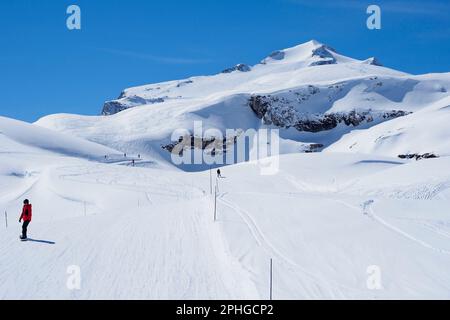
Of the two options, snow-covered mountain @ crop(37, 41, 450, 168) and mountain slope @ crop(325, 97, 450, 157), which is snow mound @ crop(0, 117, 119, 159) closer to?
snow-covered mountain @ crop(37, 41, 450, 168)

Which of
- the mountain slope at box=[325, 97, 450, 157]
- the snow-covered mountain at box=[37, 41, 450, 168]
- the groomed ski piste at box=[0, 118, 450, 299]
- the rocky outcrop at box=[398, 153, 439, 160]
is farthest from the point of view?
the snow-covered mountain at box=[37, 41, 450, 168]

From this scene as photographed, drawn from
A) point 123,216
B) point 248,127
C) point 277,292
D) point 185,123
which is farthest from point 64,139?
point 277,292

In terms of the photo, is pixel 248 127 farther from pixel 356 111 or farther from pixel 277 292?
pixel 277 292

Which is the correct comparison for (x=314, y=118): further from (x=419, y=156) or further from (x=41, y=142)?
(x=41, y=142)

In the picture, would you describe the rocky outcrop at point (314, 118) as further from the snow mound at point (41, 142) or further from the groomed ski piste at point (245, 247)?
the groomed ski piste at point (245, 247)

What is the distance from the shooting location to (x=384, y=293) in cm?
1023

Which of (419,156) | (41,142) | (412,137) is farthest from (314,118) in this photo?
(41,142)

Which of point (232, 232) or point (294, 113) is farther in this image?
point (294, 113)

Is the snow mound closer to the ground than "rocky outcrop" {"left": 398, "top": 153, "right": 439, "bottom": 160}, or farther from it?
farther from it

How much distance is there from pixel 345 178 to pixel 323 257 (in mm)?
26674

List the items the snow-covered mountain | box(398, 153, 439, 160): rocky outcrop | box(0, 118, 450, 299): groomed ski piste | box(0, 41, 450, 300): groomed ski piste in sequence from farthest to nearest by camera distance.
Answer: the snow-covered mountain
box(398, 153, 439, 160): rocky outcrop
box(0, 41, 450, 300): groomed ski piste
box(0, 118, 450, 299): groomed ski piste

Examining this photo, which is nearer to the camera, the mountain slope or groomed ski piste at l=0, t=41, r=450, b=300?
groomed ski piste at l=0, t=41, r=450, b=300

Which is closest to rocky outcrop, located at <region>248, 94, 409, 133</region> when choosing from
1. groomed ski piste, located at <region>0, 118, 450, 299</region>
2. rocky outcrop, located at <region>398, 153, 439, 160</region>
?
rocky outcrop, located at <region>398, 153, 439, 160</region>

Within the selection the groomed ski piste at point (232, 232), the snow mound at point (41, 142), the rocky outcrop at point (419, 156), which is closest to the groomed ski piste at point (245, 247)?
the groomed ski piste at point (232, 232)
